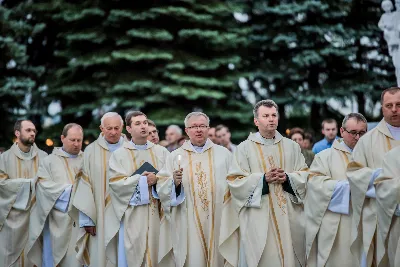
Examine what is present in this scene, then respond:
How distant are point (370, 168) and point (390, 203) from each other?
0.60 metres

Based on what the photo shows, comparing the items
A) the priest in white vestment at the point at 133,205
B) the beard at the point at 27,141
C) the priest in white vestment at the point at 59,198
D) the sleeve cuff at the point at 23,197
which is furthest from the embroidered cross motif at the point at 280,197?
the beard at the point at 27,141

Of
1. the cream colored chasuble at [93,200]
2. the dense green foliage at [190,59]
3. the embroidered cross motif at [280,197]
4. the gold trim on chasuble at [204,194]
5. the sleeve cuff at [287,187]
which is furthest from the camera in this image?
the dense green foliage at [190,59]

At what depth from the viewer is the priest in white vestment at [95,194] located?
30.8 ft

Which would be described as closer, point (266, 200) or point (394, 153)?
point (394, 153)

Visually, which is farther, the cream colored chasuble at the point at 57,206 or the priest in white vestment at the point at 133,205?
the cream colored chasuble at the point at 57,206

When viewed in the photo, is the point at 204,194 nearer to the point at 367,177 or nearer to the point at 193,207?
the point at 193,207

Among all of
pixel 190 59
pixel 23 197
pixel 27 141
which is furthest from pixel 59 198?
pixel 190 59

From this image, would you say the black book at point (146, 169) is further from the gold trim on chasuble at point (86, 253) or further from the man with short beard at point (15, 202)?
the man with short beard at point (15, 202)

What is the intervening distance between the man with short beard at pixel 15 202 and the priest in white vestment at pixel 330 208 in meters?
4.27

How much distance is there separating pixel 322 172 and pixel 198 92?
10830mm

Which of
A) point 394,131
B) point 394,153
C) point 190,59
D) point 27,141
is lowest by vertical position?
point 394,153

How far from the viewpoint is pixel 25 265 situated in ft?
35.8

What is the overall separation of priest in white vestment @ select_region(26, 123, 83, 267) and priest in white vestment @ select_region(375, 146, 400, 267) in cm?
441

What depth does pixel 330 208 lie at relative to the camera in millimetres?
8188
